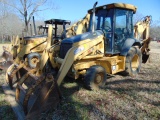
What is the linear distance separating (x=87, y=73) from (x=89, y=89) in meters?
0.45

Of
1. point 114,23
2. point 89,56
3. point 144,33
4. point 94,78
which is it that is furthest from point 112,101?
point 144,33

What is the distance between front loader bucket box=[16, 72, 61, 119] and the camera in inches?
128

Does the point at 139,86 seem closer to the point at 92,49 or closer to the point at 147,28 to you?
the point at 92,49

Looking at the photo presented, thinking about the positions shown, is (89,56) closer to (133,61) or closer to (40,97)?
(40,97)

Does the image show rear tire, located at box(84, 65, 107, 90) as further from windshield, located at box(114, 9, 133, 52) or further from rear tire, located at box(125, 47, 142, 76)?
rear tire, located at box(125, 47, 142, 76)

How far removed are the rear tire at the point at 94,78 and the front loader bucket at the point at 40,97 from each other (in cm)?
111

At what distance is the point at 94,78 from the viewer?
183 inches

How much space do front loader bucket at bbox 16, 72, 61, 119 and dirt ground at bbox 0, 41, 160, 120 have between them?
0.17m

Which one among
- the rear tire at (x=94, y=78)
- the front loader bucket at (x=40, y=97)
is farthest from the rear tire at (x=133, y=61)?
the front loader bucket at (x=40, y=97)

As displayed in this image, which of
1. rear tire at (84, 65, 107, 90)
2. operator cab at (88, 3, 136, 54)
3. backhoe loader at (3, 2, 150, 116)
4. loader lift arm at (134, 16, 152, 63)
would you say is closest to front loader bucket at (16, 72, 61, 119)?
backhoe loader at (3, 2, 150, 116)

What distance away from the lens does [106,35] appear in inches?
214

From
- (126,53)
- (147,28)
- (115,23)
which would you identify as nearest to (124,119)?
(126,53)

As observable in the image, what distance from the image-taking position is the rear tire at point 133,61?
5773 mm

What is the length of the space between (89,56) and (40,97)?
199 cm
